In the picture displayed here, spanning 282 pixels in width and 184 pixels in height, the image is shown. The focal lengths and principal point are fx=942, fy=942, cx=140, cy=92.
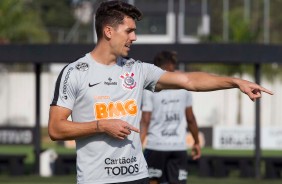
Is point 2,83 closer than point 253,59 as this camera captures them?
No

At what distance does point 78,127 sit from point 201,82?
95cm

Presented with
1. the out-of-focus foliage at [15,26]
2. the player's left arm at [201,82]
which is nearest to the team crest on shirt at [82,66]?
the player's left arm at [201,82]

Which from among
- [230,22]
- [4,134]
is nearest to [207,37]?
[230,22]

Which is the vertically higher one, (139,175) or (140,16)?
(140,16)

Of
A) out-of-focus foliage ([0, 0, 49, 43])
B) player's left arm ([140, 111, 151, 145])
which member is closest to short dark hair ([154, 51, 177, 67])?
player's left arm ([140, 111, 151, 145])

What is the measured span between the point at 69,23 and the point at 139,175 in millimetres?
84836

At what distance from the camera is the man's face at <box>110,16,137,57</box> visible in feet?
21.8

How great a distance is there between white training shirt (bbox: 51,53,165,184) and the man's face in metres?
0.12

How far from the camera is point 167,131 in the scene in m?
12.1

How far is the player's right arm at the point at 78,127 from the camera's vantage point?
6.40 m

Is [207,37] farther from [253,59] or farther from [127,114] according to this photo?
[127,114]

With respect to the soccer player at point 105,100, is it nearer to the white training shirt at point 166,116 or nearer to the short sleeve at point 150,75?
the short sleeve at point 150,75

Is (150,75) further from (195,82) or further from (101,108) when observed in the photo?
(101,108)

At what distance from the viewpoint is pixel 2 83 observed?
42.3 m
